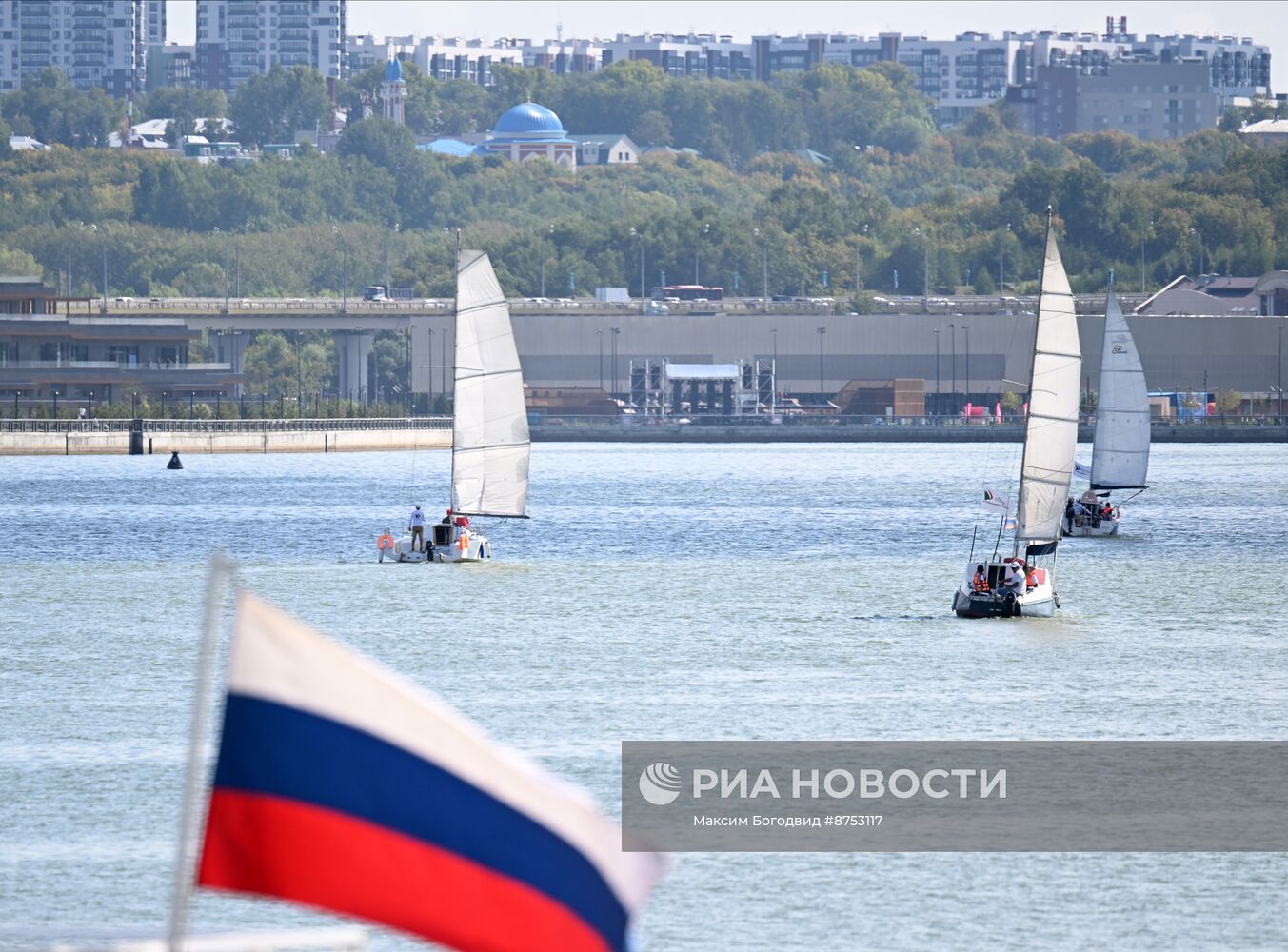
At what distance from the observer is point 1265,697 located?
46.7 meters

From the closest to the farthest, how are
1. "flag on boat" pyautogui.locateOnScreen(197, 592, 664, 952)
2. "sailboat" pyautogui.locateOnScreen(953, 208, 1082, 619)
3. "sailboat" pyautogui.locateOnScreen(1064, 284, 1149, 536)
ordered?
"flag on boat" pyautogui.locateOnScreen(197, 592, 664, 952), "sailboat" pyautogui.locateOnScreen(953, 208, 1082, 619), "sailboat" pyautogui.locateOnScreen(1064, 284, 1149, 536)

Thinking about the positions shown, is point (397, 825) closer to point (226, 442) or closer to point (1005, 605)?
point (1005, 605)

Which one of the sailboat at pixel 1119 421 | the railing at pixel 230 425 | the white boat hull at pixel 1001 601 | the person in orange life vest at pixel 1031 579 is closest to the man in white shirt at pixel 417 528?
the white boat hull at pixel 1001 601

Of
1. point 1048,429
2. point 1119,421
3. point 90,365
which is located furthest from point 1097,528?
point 90,365

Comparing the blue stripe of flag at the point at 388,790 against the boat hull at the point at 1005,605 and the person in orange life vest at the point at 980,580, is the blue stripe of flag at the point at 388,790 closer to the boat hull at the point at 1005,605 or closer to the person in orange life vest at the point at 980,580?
the boat hull at the point at 1005,605

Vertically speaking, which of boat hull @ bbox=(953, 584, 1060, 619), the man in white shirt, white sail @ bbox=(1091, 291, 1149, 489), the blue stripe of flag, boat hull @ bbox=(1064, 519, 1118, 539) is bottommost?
boat hull @ bbox=(1064, 519, 1118, 539)

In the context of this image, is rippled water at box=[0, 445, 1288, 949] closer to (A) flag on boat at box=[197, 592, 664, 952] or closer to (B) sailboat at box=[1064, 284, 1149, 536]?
(B) sailboat at box=[1064, 284, 1149, 536]

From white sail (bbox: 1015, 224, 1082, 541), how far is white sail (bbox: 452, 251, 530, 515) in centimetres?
1652

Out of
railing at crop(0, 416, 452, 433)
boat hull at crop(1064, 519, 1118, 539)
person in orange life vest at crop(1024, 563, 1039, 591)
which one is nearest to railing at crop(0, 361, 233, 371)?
railing at crop(0, 416, 452, 433)

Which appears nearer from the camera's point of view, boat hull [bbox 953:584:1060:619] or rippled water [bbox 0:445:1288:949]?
rippled water [bbox 0:445:1288:949]

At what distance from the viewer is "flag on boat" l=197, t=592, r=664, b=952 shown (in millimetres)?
13594

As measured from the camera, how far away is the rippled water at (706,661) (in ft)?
95.9

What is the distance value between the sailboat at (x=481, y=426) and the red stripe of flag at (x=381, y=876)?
61.0 metres

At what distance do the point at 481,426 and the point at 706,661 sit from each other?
24.5 m
